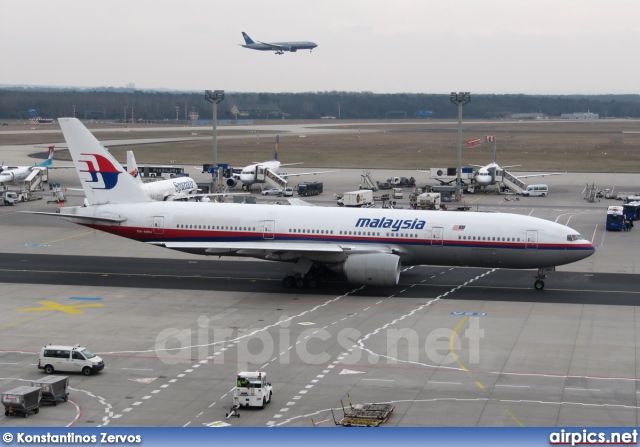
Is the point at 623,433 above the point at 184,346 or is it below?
above

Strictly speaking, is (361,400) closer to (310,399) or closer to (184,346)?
(310,399)

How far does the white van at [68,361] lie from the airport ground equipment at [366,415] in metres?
11.3

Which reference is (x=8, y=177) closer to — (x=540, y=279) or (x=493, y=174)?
(x=493, y=174)

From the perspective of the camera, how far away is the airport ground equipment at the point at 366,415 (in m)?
28.0

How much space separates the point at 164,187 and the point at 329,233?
4049cm

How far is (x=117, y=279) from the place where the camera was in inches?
2130

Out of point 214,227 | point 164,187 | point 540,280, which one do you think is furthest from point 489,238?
point 164,187

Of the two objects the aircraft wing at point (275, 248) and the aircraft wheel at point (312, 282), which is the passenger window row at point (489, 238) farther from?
the aircraft wheel at point (312, 282)

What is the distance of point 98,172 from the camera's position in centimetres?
5522

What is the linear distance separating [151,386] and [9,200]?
65290 mm

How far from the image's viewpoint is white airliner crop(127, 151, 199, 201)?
86.2 meters

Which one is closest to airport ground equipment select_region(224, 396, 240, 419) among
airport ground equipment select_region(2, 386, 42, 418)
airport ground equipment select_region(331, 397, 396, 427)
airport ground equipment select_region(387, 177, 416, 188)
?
airport ground equipment select_region(331, 397, 396, 427)

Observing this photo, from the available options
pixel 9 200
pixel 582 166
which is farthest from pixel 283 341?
pixel 582 166

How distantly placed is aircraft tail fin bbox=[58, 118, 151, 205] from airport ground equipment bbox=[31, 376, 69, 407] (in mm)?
25399
